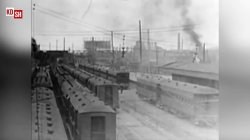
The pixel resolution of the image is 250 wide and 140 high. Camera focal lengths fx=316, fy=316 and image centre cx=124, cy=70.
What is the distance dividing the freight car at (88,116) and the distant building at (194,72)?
66 centimetres

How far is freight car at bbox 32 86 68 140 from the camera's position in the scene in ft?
7.96

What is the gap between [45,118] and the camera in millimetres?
2453

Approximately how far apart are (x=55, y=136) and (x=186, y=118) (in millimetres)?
1084

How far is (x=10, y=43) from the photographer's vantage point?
7.87 ft

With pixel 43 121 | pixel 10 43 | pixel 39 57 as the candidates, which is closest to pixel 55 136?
pixel 43 121

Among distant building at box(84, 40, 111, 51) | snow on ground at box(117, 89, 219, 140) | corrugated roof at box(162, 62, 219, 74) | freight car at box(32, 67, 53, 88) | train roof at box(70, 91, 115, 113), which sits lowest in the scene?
snow on ground at box(117, 89, 219, 140)

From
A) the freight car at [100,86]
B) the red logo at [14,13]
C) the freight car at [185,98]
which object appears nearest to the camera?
the red logo at [14,13]

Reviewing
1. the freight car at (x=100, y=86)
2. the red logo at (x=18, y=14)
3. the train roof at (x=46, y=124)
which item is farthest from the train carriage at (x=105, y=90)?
the red logo at (x=18, y=14)

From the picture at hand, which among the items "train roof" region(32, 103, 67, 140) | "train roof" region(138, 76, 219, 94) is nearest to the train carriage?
"train roof" region(138, 76, 219, 94)

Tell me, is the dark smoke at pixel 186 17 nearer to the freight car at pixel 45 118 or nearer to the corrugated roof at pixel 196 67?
the corrugated roof at pixel 196 67

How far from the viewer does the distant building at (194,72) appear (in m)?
2.73

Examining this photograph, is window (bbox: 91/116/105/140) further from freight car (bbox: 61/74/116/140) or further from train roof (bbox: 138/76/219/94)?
train roof (bbox: 138/76/219/94)

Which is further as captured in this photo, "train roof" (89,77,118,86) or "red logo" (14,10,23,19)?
"train roof" (89,77,118,86)

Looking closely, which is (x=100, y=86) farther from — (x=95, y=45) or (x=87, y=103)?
(x=95, y=45)
